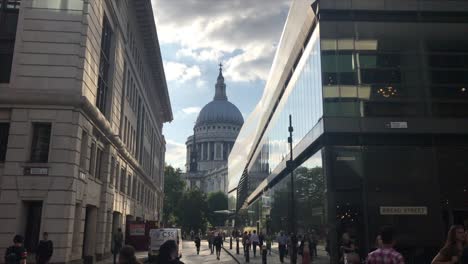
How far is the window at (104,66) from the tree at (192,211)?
248 feet

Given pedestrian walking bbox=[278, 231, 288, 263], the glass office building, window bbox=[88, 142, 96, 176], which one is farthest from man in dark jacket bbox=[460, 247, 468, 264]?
pedestrian walking bbox=[278, 231, 288, 263]

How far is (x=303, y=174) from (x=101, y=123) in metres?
13.6

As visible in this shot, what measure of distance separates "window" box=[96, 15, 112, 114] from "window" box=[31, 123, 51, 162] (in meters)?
5.79

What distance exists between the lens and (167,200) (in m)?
110

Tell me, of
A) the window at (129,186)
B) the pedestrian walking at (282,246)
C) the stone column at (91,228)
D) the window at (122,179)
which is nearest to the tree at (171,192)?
the window at (129,186)

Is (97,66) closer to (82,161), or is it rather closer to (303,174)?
(82,161)

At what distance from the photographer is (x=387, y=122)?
26203 millimetres

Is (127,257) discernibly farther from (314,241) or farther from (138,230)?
(138,230)

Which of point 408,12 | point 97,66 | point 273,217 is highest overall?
point 408,12

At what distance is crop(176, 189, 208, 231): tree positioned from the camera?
102m

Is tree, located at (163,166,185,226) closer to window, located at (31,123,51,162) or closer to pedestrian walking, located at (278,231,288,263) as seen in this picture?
pedestrian walking, located at (278,231,288,263)

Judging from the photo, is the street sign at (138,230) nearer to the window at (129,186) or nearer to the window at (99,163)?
the window at (129,186)

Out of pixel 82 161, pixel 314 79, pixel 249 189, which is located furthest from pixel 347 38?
pixel 249 189

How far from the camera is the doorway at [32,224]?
20.0 meters
